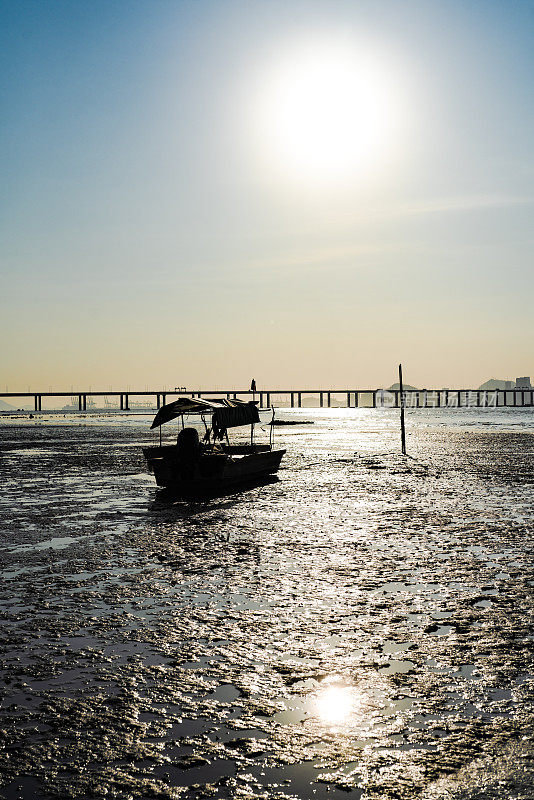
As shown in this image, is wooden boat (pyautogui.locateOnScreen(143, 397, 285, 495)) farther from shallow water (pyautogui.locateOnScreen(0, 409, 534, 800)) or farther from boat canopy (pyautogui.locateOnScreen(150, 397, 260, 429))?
shallow water (pyautogui.locateOnScreen(0, 409, 534, 800))

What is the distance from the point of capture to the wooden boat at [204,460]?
88.5ft

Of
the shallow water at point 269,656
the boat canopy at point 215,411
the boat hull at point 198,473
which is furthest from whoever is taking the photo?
the boat canopy at point 215,411

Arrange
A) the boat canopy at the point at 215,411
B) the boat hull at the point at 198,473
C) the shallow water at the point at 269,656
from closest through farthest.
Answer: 1. the shallow water at the point at 269,656
2. the boat hull at the point at 198,473
3. the boat canopy at the point at 215,411

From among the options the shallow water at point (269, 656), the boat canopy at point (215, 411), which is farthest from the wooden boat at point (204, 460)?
the shallow water at point (269, 656)

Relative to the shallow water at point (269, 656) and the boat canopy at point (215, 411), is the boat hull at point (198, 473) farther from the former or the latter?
the shallow water at point (269, 656)

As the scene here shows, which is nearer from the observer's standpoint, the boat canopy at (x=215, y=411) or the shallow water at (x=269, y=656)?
the shallow water at (x=269, y=656)

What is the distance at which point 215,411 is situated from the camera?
3047cm

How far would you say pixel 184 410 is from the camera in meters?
29.7

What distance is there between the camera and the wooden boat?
88.5 feet

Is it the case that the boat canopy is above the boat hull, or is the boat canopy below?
above

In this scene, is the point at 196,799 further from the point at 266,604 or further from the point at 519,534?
the point at 519,534

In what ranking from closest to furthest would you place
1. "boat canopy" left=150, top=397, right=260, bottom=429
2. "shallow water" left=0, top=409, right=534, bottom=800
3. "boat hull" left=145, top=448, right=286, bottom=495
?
1. "shallow water" left=0, top=409, right=534, bottom=800
2. "boat hull" left=145, top=448, right=286, bottom=495
3. "boat canopy" left=150, top=397, right=260, bottom=429

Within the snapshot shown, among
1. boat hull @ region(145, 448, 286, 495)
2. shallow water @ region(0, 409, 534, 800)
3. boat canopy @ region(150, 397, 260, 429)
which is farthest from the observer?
boat canopy @ region(150, 397, 260, 429)

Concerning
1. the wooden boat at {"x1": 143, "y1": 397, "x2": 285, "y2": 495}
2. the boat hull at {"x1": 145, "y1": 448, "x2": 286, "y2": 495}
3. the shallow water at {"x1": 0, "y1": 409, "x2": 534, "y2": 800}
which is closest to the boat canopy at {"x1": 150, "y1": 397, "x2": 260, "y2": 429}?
the wooden boat at {"x1": 143, "y1": 397, "x2": 285, "y2": 495}
